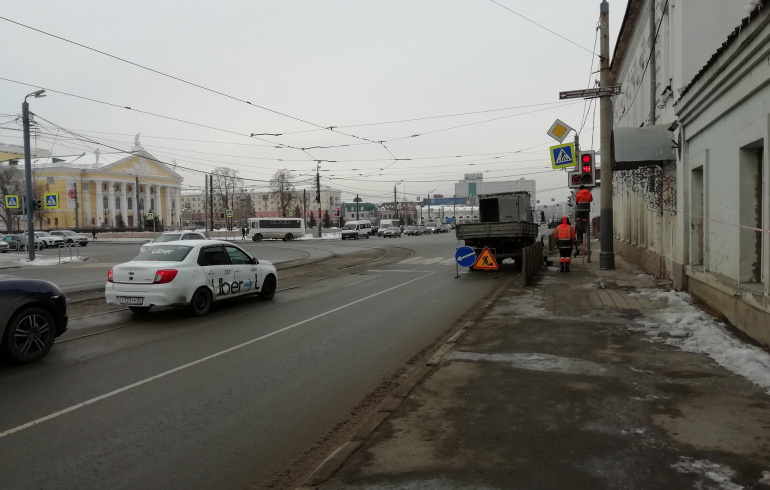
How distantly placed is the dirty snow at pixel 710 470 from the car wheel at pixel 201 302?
350 inches

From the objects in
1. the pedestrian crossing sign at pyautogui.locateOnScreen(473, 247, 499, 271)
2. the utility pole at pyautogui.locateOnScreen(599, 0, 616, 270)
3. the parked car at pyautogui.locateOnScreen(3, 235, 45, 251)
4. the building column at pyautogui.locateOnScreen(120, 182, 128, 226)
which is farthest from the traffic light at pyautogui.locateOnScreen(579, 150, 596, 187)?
the building column at pyautogui.locateOnScreen(120, 182, 128, 226)

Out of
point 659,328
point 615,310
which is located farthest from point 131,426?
point 615,310

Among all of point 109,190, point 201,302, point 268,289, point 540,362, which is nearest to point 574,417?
point 540,362

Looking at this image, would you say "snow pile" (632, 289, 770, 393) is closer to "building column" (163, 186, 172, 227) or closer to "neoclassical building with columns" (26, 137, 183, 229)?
"neoclassical building with columns" (26, 137, 183, 229)

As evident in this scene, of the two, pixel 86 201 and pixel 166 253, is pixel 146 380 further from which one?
pixel 86 201

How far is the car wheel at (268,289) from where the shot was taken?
12.9m

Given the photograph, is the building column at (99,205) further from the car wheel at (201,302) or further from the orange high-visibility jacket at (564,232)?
the car wheel at (201,302)

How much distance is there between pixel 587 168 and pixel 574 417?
14.0 metres

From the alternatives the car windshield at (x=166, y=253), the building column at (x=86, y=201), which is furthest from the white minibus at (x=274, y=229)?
the car windshield at (x=166, y=253)

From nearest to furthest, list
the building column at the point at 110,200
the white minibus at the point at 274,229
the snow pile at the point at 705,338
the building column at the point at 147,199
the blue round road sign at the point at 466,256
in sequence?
1. the snow pile at the point at 705,338
2. the blue round road sign at the point at 466,256
3. the white minibus at the point at 274,229
4. the building column at the point at 110,200
5. the building column at the point at 147,199

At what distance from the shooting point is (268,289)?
513 inches

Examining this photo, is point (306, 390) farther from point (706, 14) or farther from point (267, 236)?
point (267, 236)

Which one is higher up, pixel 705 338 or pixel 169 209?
pixel 169 209

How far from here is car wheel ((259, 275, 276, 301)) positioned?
12887 mm
